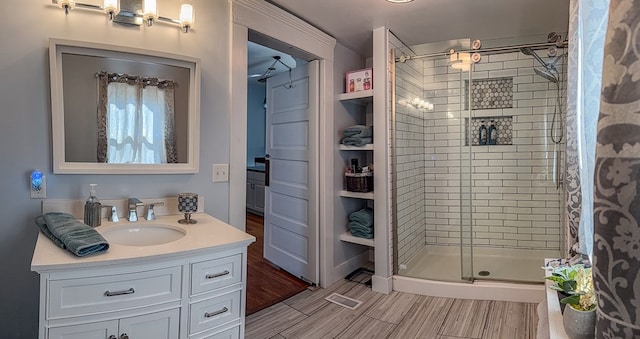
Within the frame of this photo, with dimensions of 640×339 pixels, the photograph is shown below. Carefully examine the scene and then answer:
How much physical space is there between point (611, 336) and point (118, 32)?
Answer: 218 centimetres

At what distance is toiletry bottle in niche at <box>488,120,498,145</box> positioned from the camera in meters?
3.44

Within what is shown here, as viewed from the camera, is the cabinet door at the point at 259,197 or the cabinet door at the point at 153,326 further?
the cabinet door at the point at 259,197

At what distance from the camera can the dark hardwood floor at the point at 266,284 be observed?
2.61 meters

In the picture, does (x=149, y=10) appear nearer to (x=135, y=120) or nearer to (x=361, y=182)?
(x=135, y=120)

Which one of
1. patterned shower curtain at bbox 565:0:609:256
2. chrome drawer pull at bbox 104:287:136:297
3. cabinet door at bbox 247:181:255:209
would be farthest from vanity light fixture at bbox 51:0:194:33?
cabinet door at bbox 247:181:255:209

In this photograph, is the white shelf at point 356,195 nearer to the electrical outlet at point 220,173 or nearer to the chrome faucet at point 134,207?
the electrical outlet at point 220,173

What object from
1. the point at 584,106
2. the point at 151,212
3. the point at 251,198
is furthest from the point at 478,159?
the point at 251,198

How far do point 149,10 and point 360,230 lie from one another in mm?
2321

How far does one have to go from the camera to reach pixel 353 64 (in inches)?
133

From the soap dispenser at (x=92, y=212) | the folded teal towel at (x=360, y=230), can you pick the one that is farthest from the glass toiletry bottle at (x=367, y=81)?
the soap dispenser at (x=92, y=212)

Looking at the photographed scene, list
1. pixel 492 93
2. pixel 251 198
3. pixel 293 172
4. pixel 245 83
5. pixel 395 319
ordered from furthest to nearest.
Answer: pixel 251 198 < pixel 492 93 < pixel 293 172 < pixel 395 319 < pixel 245 83

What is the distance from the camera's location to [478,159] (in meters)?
3.50

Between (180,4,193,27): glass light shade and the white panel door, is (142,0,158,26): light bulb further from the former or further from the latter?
the white panel door

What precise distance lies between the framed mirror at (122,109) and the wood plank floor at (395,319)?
1248 mm
